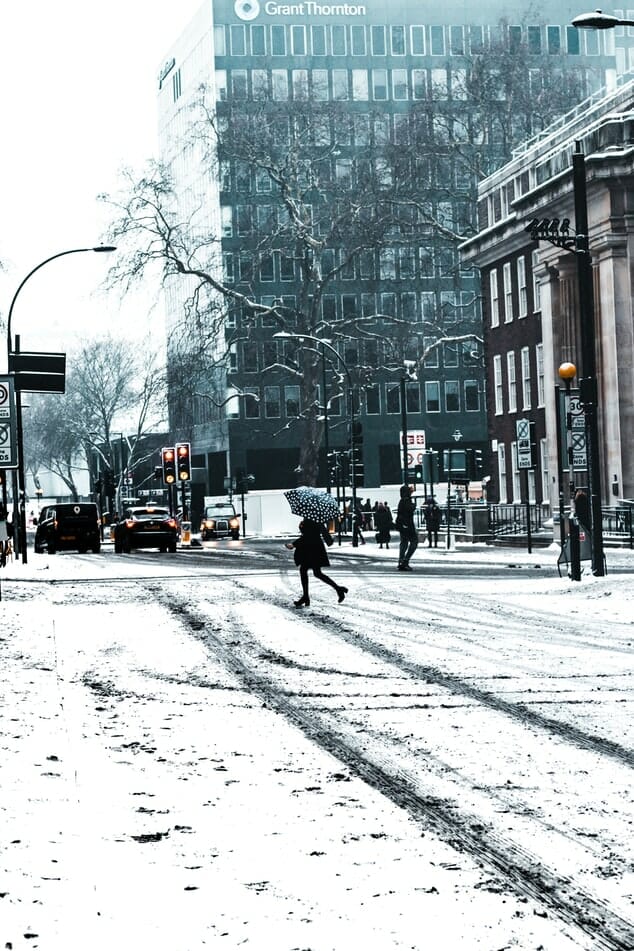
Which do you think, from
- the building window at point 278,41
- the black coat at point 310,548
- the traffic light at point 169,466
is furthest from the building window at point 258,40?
the black coat at point 310,548

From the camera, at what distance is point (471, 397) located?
116 m

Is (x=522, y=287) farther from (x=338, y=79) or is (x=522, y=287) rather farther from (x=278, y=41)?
(x=278, y=41)

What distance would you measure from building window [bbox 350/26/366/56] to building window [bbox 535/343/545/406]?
2383 inches

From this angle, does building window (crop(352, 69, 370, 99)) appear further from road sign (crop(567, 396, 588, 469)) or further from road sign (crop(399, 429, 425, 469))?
road sign (crop(567, 396, 588, 469))

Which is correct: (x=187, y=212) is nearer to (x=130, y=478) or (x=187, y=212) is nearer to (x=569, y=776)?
(x=130, y=478)

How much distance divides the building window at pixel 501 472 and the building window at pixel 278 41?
5778 centimetres

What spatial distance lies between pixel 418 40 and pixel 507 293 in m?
57.3

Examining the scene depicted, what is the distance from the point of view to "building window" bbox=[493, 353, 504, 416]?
2776 inches

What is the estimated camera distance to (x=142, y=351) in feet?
400

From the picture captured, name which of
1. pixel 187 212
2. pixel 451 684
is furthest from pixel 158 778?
pixel 187 212

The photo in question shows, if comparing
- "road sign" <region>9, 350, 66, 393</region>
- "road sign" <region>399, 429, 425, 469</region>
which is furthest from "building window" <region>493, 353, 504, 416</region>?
"road sign" <region>9, 350, 66, 393</region>

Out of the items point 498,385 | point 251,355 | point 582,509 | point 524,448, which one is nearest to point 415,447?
point 524,448

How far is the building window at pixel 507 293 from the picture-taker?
68938 millimetres

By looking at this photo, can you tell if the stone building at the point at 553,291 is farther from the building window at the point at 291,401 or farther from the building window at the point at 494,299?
the building window at the point at 291,401
